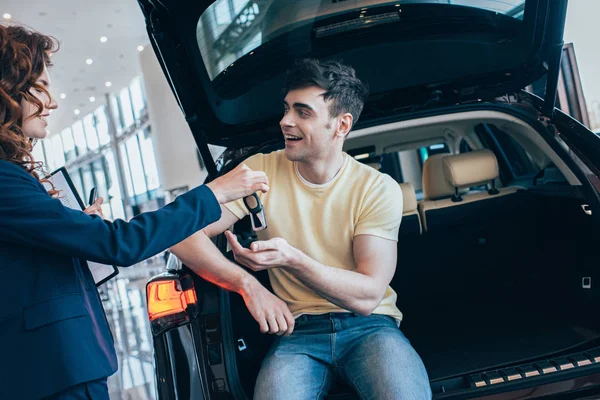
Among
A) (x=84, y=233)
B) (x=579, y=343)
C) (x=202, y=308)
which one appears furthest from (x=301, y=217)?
(x=579, y=343)

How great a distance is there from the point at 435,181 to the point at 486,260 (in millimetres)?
461

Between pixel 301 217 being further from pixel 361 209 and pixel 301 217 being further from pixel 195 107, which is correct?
pixel 195 107

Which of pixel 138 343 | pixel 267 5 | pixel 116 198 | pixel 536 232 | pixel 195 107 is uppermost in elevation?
pixel 116 198

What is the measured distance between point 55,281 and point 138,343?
3690 mm

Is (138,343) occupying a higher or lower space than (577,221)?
lower

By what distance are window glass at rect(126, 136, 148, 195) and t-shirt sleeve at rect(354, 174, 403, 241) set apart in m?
16.6

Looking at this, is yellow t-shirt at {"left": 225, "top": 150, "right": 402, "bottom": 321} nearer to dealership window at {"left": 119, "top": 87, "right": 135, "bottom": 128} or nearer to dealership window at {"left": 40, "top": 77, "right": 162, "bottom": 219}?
dealership window at {"left": 40, "top": 77, "right": 162, "bottom": 219}

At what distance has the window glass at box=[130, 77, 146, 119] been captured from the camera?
16141 millimetres

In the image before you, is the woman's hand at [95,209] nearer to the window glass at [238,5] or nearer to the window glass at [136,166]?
the window glass at [238,5]

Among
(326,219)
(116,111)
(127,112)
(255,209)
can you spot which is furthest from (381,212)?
(116,111)

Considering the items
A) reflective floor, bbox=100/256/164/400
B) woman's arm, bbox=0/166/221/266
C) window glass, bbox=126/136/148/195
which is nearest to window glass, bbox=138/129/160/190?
window glass, bbox=126/136/148/195

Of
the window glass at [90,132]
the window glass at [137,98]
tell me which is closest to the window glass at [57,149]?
the window glass at [90,132]

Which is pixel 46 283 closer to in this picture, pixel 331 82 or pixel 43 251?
pixel 43 251

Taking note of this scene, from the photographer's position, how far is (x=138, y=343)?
4.55 metres
